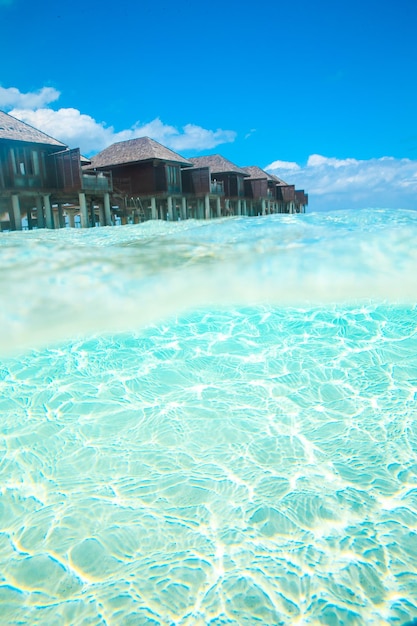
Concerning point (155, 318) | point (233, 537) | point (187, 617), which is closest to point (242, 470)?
point (233, 537)

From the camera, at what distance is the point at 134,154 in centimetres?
2314

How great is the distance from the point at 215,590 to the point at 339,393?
2.57 metres

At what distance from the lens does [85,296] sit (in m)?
7.89

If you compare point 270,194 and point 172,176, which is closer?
point 172,176

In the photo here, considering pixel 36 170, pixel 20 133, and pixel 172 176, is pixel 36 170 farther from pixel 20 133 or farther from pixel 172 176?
pixel 172 176

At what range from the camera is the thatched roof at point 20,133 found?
16172 millimetres

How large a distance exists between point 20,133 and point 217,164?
54.3ft

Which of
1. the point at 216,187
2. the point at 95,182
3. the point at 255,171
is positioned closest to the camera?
the point at 95,182

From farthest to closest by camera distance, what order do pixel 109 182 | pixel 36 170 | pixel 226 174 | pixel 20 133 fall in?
pixel 226 174 < pixel 109 182 < pixel 36 170 < pixel 20 133

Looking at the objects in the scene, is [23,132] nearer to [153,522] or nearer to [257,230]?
[257,230]

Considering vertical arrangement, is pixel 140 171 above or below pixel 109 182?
above

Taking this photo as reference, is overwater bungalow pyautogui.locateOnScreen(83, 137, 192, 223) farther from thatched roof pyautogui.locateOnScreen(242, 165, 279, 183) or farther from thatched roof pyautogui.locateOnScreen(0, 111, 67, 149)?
thatched roof pyautogui.locateOnScreen(242, 165, 279, 183)

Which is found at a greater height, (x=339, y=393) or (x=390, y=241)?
(x=390, y=241)

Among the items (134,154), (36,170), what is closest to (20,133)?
(36,170)
